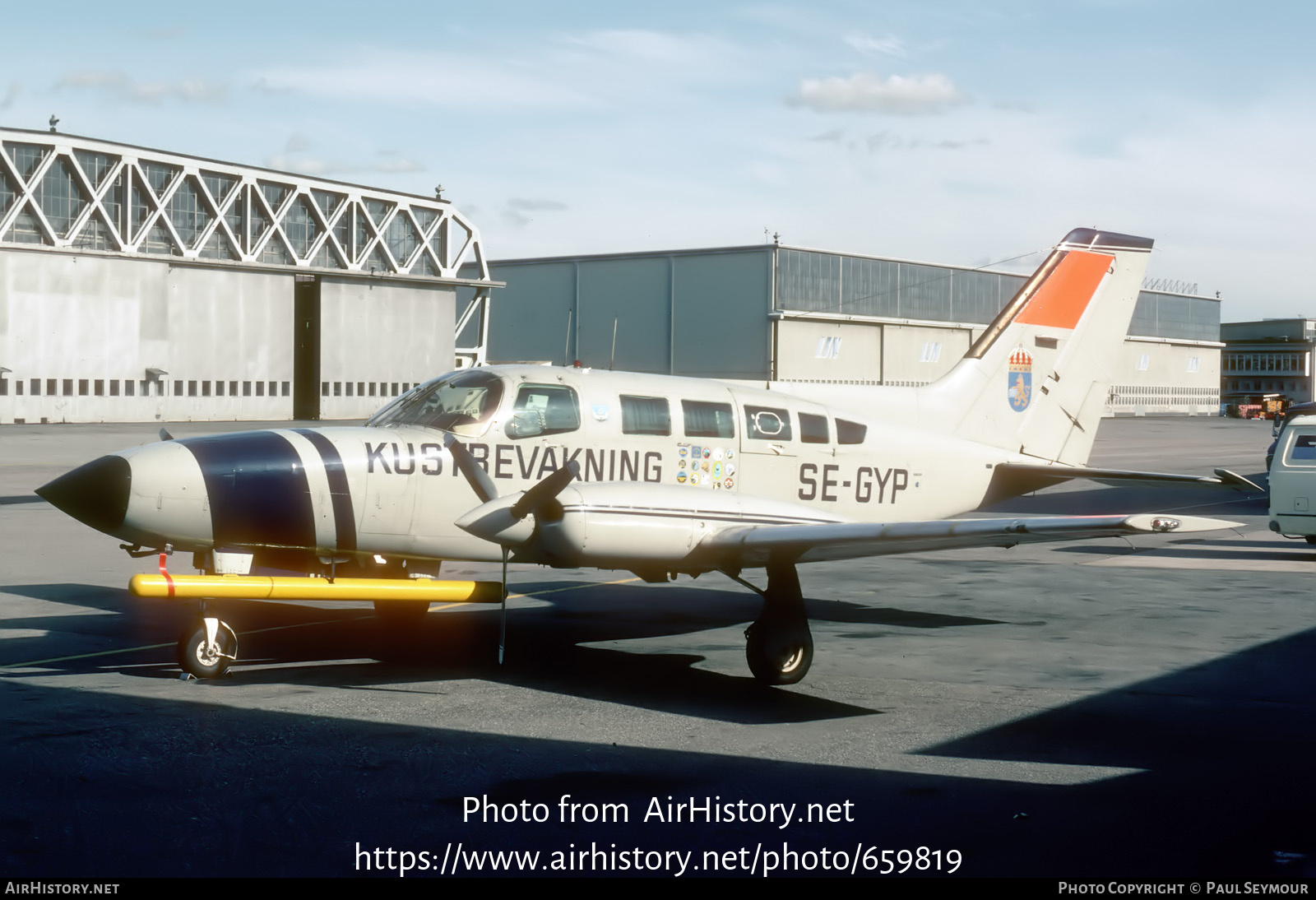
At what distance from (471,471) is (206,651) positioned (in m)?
2.92

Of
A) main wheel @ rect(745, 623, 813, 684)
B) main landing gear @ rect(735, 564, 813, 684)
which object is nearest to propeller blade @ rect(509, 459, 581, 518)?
main landing gear @ rect(735, 564, 813, 684)

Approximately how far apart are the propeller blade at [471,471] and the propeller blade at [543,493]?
0.92 metres

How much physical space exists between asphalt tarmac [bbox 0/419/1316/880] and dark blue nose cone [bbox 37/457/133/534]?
4.93 ft

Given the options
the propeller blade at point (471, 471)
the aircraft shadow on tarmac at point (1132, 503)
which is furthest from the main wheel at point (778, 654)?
the aircraft shadow on tarmac at point (1132, 503)

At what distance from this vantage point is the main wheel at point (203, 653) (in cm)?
1146

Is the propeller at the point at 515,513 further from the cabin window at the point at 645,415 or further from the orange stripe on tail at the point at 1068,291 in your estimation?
the orange stripe on tail at the point at 1068,291

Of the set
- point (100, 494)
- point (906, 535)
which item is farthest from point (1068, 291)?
point (100, 494)

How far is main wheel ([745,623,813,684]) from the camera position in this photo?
11703 millimetres

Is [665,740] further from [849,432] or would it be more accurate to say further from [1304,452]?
[1304,452]

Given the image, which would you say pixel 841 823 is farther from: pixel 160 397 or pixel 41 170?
pixel 41 170

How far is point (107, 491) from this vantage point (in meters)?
11.1

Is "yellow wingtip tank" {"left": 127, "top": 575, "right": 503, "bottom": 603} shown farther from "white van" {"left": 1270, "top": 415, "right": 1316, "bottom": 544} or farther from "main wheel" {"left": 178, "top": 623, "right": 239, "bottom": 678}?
"white van" {"left": 1270, "top": 415, "right": 1316, "bottom": 544}

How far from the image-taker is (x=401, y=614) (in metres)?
14.8

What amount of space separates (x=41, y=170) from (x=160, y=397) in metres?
13.2
